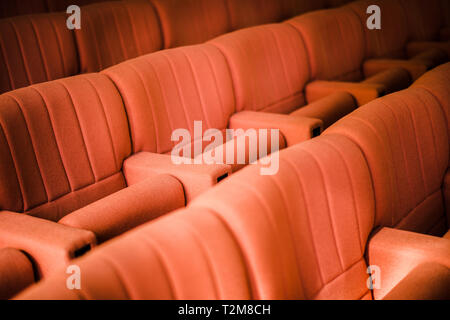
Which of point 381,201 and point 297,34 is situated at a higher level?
point 297,34

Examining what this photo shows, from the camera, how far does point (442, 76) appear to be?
6.37 ft

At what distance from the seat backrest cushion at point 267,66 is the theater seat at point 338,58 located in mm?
76

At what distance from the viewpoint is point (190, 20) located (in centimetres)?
302

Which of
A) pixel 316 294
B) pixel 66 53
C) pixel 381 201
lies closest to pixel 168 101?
pixel 66 53

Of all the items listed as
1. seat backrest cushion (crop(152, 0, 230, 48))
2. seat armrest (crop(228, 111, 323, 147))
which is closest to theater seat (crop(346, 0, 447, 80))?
seat backrest cushion (crop(152, 0, 230, 48))

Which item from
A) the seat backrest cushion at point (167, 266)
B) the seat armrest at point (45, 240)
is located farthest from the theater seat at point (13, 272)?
the seat backrest cushion at point (167, 266)

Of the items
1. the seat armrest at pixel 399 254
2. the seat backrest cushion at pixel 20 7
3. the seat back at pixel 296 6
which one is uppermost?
the seat backrest cushion at pixel 20 7

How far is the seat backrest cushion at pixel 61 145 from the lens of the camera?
5.21 feet

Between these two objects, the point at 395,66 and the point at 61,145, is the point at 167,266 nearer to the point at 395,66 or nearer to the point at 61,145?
the point at 61,145

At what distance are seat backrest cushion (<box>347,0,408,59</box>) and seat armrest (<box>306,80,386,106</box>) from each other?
0.68 m

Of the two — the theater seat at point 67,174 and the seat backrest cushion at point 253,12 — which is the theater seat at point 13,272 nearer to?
the theater seat at point 67,174

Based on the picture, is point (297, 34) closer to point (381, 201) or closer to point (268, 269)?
point (381, 201)

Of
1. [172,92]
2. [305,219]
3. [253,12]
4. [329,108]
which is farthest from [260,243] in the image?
[253,12]
